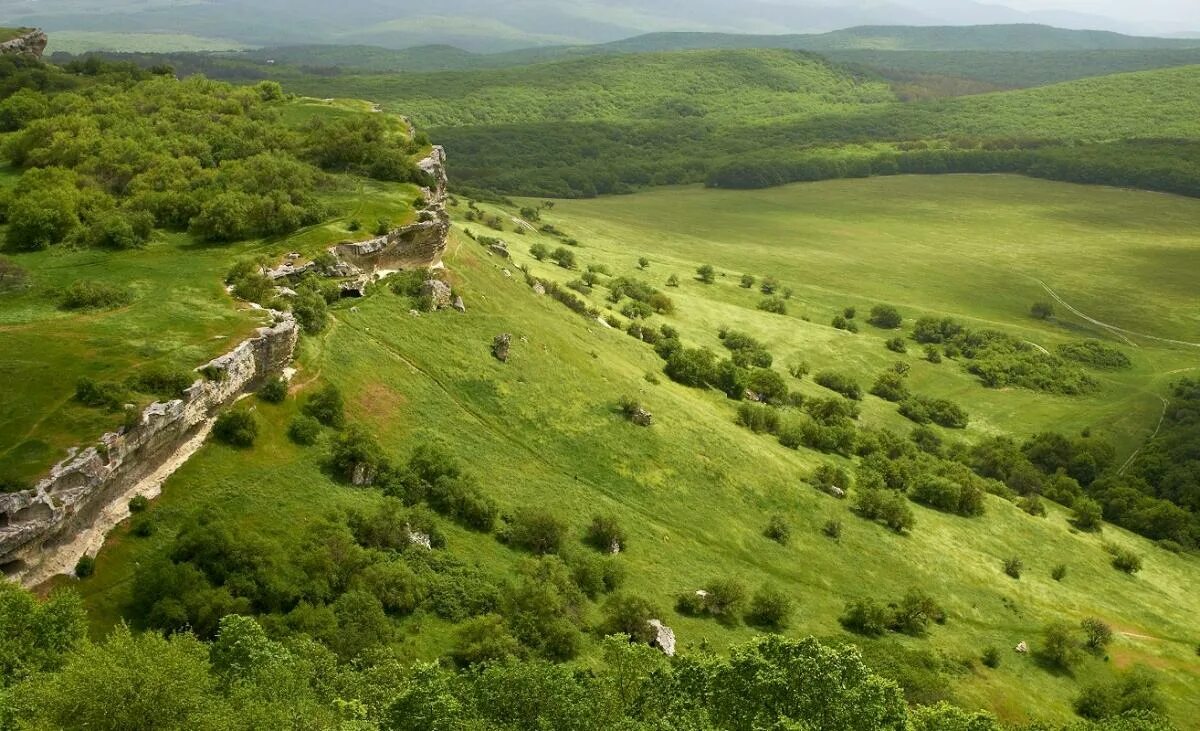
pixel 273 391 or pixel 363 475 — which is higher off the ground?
pixel 273 391

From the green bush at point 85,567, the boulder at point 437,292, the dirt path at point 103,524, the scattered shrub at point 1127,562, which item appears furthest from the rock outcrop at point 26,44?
the scattered shrub at point 1127,562

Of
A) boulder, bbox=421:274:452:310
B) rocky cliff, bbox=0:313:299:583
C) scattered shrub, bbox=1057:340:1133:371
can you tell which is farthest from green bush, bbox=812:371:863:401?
rocky cliff, bbox=0:313:299:583

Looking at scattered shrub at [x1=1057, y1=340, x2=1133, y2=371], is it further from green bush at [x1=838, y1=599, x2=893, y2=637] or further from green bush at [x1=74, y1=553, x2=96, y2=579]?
green bush at [x1=74, y1=553, x2=96, y2=579]

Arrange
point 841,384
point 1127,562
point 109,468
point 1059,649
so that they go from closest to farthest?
1. point 109,468
2. point 1059,649
3. point 1127,562
4. point 841,384

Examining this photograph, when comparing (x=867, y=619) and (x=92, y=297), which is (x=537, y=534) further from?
(x=92, y=297)

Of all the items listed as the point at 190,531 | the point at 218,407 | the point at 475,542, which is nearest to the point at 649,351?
the point at 475,542

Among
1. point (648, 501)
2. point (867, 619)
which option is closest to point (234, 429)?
point (648, 501)

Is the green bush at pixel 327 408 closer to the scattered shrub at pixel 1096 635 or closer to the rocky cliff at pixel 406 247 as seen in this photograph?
the rocky cliff at pixel 406 247
